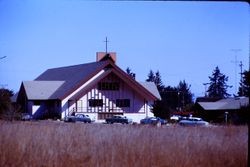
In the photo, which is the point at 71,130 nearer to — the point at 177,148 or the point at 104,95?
the point at 177,148

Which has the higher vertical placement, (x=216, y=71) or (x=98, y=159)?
(x=216, y=71)

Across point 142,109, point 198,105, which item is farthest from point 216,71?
point 142,109

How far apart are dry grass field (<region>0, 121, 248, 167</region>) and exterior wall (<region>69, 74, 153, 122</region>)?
1352 inches

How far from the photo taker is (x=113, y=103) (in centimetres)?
4416

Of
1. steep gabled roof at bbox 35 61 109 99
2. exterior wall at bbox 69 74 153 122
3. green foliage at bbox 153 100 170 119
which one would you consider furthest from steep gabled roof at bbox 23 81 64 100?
green foliage at bbox 153 100 170 119

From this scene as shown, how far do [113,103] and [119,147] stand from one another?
36.6 metres

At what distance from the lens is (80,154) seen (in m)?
7.10

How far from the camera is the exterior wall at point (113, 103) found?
43.2 metres

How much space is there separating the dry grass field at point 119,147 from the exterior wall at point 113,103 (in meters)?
34.4

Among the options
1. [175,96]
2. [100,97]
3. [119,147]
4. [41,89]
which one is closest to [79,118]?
[100,97]

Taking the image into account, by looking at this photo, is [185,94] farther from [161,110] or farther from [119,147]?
[119,147]

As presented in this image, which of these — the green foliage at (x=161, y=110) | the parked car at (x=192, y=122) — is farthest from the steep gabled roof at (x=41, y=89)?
the parked car at (x=192, y=122)

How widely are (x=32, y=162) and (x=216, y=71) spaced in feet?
376

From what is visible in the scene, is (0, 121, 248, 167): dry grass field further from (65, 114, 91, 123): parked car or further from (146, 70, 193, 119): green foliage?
(146, 70, 193, 119): green foliage
